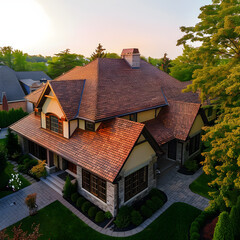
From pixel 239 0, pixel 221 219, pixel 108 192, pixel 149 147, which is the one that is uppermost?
pixel 239 0

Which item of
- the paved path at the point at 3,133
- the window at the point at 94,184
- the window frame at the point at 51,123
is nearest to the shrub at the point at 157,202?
the window at the point at 94,184

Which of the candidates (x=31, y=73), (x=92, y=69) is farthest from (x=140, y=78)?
(x=31, y=73)

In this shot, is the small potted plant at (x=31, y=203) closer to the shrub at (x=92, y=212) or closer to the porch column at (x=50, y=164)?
the shrub at (x=92, y=212)

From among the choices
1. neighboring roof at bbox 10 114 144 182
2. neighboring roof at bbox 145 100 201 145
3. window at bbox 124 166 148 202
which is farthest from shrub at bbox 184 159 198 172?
neighboring roof at bbox 10 114 144 182

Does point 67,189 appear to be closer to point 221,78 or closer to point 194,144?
point 194,144

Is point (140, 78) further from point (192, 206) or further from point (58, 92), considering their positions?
point (192, 206)

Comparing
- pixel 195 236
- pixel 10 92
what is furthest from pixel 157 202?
pixel 10 92

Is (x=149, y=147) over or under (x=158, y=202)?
over
